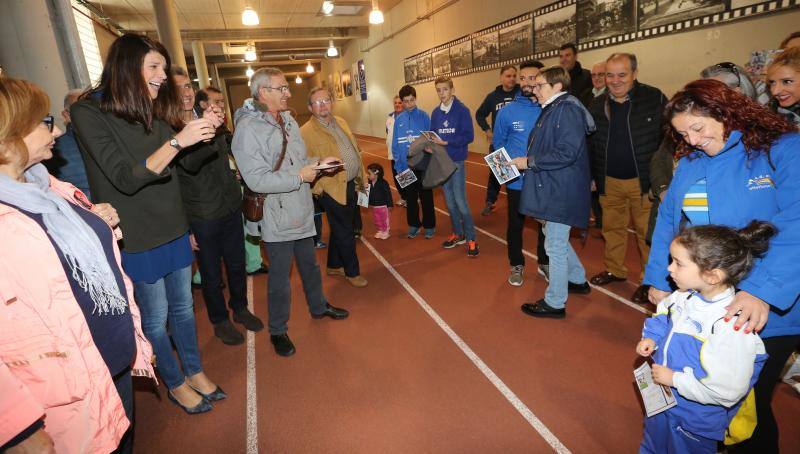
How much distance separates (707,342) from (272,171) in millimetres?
2444

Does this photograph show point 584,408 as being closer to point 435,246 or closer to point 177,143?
point 177,143

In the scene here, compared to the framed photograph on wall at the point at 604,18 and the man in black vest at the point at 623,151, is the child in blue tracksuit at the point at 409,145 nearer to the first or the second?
the man in black vest at the point at 623,151

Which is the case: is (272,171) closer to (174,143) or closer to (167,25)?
(174,143)

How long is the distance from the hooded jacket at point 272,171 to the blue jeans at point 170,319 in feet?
2.15

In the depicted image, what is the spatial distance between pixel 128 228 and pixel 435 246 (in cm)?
377

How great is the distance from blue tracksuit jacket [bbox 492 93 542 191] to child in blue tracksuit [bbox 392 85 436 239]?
1599 mm

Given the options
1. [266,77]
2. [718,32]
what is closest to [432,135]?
[266,77]

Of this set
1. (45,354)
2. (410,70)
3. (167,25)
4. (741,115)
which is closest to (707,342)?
(741,115)

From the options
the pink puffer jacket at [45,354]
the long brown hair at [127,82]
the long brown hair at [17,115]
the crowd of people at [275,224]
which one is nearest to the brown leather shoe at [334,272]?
the crowd of people at [275,224]

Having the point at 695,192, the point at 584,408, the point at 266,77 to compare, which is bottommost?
the point at 584,408

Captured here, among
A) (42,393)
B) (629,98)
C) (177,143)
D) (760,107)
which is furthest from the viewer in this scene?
(629,98)

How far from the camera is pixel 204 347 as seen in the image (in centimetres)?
336

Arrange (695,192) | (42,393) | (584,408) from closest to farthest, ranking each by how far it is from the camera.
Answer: (42,393) → (695,192) → (584,408)

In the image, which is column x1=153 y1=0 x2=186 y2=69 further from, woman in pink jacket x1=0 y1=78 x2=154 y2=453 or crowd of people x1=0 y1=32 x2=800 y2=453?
woman in pink jacket x1=0 y1=78 x2=154 y2=453
